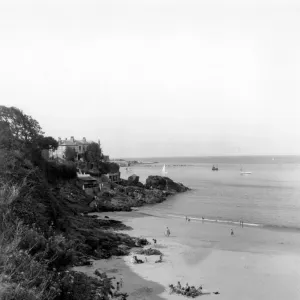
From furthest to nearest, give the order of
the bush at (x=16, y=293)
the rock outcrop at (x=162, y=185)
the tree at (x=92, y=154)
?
the tree at (x=92, y=154)
the rock outcrop at (x=162, y=185)
the bush at (x=16, y=293)

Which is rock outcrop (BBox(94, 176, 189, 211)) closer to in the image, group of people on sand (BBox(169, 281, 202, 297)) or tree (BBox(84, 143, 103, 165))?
tree (BBox(84, 143, 103, 165))

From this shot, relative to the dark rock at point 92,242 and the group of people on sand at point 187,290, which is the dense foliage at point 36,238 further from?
the group of people on sand at point 187,290

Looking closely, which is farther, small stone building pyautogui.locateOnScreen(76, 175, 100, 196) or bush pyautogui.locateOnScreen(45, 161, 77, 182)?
small stone building pyautogui.locateOnScreen(76, 175, 100, 196)

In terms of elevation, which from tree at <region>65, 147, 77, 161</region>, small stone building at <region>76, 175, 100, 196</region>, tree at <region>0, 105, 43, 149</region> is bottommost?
small stone building at <region>76, 175, 100, 196</region>

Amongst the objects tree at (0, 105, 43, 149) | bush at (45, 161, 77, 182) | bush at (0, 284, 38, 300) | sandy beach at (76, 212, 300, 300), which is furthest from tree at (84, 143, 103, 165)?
bush at (0, 284, 38, 300)

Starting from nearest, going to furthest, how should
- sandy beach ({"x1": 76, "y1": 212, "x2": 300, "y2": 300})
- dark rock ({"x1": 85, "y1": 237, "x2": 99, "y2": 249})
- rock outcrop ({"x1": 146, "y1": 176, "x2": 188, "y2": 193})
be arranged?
sandy beach ({"x1": 76, "y1": 212, "x2": 300, "y2": 300}) < dark rock ({"x1": 85, "y1": 237, "x2": 99, "y2": 249}) < rock outcrop ({"x1": 146, "y1": 176, "x2": 188, "y2": 193})

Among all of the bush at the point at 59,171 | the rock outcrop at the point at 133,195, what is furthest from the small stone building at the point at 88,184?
the bush at the point at 59,171

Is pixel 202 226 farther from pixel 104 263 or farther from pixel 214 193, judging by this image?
pixel 214 193

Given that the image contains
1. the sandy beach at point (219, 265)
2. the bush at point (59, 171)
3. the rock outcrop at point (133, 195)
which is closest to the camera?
the sandy beach at point (219, 265)

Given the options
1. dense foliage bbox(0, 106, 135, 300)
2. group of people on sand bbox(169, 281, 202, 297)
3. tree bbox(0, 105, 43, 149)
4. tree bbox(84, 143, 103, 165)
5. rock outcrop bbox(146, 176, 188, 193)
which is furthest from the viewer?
tree bbox(84, 143, 103, 165)

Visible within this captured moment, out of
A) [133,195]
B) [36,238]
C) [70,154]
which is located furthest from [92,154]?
[36,238]
